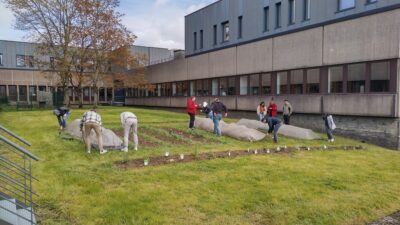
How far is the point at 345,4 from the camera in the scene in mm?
24266

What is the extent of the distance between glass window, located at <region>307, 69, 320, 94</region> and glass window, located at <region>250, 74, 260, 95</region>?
4.99 metres

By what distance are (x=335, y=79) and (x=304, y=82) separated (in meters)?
2.21

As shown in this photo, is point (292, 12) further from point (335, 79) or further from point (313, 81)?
point (335, 79)

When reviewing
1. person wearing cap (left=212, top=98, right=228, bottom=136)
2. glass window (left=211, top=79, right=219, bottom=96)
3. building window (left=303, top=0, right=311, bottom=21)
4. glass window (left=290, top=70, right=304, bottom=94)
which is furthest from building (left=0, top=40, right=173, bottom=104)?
person wearing cap (left=212, top=98, right=228, bottom=136)

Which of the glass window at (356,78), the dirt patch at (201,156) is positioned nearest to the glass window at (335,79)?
the glass window at (356,78)

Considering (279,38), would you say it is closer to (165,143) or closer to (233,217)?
(165,143)

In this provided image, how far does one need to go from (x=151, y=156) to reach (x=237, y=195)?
4.45m

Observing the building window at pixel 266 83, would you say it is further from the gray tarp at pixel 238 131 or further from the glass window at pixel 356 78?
the gray tarp at pixel 238 131

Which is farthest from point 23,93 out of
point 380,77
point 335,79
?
point 380,77

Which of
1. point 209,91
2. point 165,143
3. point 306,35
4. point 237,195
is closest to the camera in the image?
point 237,195

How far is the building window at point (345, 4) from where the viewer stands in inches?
939

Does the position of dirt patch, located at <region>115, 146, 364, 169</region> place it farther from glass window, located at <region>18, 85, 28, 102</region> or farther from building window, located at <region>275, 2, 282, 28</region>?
glass window, located at <region>18, 85, 28, 102</region>

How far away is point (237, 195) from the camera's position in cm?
719

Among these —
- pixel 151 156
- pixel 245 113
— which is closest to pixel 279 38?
pixel 245 113
